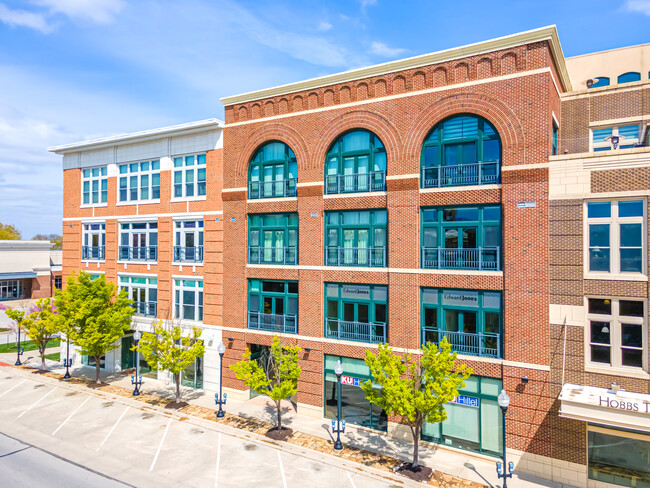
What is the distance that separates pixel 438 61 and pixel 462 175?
5.31 metres

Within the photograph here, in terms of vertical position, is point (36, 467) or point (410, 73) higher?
point (410, 73)

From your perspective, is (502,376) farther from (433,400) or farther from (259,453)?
(259,453)

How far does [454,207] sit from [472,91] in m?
5.09

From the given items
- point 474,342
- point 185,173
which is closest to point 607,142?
point 474,342

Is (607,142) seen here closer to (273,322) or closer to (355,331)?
(355,331)

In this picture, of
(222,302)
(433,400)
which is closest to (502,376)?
(433,400)

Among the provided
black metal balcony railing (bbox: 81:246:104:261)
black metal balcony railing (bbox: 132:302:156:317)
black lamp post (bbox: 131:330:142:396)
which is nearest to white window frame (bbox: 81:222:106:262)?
black metal balcony railing (bbox: 81:246:104:261)

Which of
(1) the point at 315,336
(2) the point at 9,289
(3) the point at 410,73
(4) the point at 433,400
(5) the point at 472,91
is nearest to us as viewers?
(4) the point at 433,400

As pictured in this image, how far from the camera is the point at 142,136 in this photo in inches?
1068

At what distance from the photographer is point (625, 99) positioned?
1980 centimetres

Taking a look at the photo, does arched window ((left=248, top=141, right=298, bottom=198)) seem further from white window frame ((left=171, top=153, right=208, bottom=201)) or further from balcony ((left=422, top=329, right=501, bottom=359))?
balcony ((left=422, top=329, right=501, bottom=359))

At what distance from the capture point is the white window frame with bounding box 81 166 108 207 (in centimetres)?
3011

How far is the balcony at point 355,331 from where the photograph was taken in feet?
65.4

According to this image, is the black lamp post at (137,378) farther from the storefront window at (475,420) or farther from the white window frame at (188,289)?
the storefront window at (475,420)
